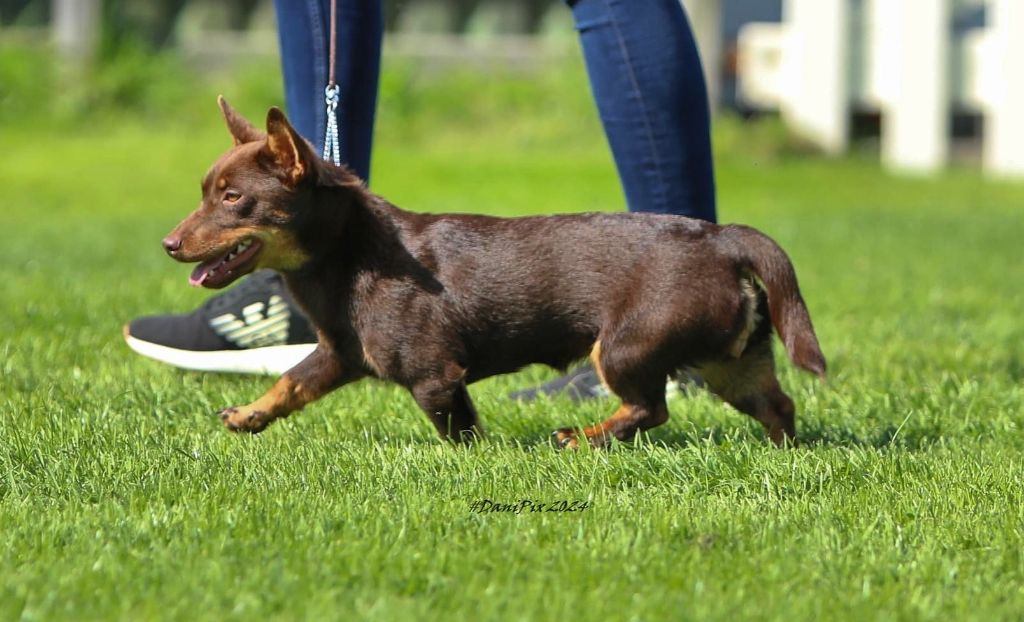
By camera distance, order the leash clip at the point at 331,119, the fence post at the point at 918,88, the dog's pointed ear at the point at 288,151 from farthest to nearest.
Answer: the fence post at the point at 918,88, the leash clip at the point at 331,119, the dog's pointed ear at the point at 288,151

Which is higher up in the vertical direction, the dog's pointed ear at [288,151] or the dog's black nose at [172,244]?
the dog's pointed ear at [288,151]

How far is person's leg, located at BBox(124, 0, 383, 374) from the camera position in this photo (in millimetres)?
4121

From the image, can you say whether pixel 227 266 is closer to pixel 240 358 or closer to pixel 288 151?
pixel 288 151

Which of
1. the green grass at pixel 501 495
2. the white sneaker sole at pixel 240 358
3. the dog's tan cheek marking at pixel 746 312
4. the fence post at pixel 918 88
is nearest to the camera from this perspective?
the green grass at pixel 501 495

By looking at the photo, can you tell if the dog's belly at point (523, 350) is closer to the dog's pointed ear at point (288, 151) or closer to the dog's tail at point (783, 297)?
the dog's tail at point (783, 297)

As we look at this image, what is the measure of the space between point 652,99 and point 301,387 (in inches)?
47.3

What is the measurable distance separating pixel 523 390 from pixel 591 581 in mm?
1849

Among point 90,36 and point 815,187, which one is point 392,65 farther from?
point 815,187

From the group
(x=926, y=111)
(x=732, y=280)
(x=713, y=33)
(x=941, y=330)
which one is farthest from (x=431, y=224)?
(x=926, y=111)

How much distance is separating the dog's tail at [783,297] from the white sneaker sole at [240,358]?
1.54 meters

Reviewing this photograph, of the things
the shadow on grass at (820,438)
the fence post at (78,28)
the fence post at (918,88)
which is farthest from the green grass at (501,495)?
the fence post at (78,28)

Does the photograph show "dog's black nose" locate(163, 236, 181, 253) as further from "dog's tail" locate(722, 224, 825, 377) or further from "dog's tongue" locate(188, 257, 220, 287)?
"dog's tail" locate(722, 224, 825, 377)

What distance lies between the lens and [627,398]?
3.47 meters

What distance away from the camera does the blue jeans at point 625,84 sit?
393 centimetres
